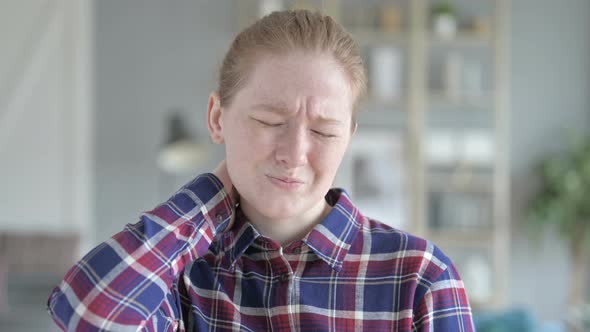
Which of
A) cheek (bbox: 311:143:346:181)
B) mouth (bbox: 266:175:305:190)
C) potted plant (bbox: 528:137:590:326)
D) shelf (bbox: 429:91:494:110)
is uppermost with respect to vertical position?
cheek (bbox: 311:143:346:181)

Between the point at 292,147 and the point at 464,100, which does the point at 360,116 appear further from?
the point at 292,147

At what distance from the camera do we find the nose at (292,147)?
0.99 m

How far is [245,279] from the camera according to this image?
3.52 feet

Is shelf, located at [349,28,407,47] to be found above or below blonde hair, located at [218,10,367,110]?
above

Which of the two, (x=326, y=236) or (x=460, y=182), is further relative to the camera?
(x=460, y=182)

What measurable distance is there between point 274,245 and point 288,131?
0.18m

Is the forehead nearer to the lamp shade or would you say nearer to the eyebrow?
the eyebrow

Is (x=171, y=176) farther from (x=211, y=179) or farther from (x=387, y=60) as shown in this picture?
(x=211, y=179)

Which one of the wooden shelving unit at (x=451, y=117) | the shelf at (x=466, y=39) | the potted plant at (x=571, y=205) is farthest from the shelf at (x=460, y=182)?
the shelf at (x=466, y=39)

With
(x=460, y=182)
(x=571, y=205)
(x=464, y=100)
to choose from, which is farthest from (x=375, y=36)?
(x=571, y=205)

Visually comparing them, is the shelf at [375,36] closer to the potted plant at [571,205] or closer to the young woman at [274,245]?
the potted plant at [571,205]

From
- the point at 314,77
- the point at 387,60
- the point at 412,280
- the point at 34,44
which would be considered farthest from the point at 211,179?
the point at 34,44

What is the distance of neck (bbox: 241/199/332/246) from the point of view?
110 cm

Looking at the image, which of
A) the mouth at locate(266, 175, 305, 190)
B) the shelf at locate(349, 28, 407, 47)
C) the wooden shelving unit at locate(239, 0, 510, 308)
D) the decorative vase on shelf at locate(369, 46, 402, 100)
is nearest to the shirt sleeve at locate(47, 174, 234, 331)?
the mouth at locate(266, 175, 305, 190)
